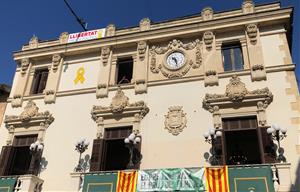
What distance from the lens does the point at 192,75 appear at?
54.9 feet

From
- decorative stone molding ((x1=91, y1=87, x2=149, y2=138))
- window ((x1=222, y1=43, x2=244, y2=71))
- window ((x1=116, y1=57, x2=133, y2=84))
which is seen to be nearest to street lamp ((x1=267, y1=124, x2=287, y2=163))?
window ((x1=222, y1=43, x2=244, y2=71))

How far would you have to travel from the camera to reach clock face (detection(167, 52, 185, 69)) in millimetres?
17356

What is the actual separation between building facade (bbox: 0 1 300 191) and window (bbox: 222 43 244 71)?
5 cm

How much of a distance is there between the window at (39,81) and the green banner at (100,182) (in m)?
7.45

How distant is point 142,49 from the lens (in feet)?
59.8

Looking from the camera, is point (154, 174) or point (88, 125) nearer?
point (154, 174)

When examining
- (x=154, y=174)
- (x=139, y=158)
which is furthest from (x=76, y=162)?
(x=154, y=174)

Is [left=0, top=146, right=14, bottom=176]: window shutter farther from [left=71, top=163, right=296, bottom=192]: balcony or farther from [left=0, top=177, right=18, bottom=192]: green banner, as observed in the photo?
[left=71, top=163, right=296, bottom=192]: balcony

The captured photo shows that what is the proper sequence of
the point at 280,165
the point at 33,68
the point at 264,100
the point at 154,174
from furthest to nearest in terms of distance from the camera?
1. the point at 33,68
2. the point at 264,100
3. the point at 154,174
4. the point at 280,165

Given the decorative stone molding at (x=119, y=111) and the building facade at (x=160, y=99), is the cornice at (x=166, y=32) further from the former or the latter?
the decorative stone molding at (x=119, y=111)

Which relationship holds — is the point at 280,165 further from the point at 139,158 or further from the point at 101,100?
the point at 101,100

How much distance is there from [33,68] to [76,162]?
23.2 ft

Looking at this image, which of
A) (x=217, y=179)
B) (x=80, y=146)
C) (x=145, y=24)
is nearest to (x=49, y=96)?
(x=80, y=146)

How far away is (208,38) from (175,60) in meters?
2.00
